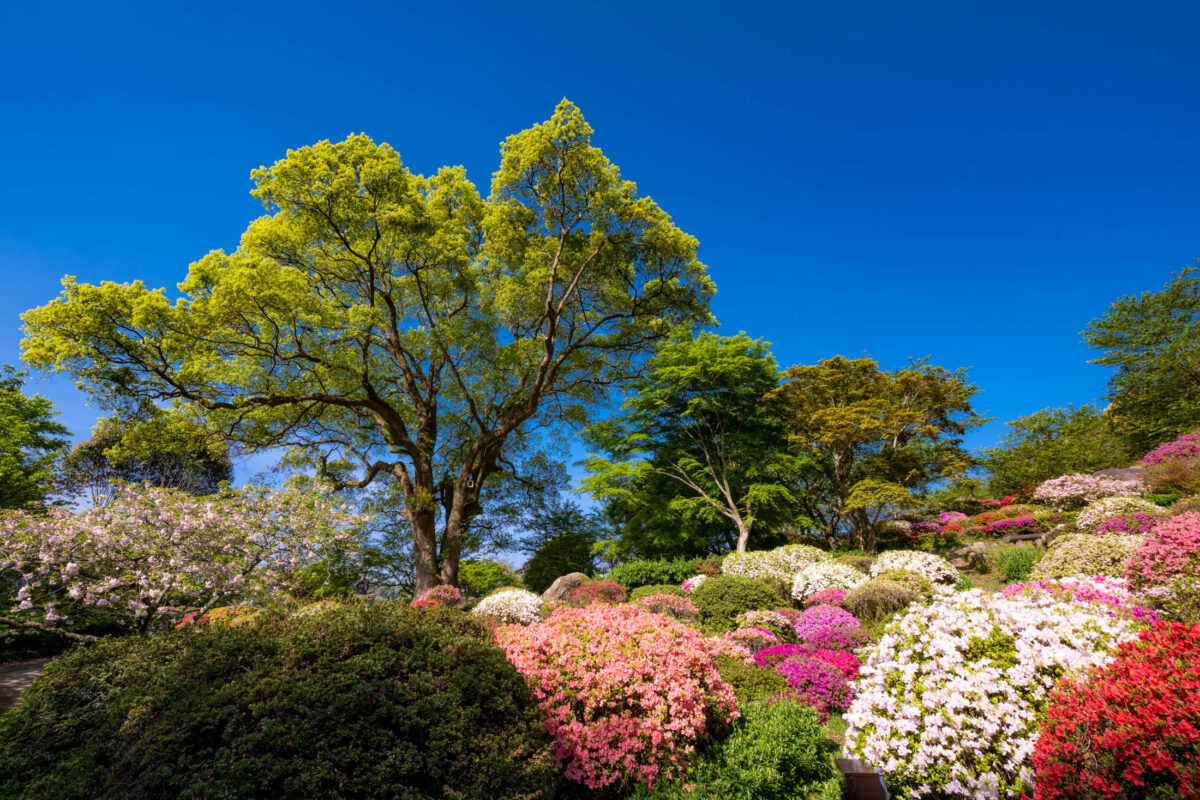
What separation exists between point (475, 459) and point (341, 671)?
40.4 feet

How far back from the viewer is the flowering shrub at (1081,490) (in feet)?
48.1

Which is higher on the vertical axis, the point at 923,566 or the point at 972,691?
the point at 923,566

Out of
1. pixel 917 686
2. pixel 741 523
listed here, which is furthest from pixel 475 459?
pixel 917 686

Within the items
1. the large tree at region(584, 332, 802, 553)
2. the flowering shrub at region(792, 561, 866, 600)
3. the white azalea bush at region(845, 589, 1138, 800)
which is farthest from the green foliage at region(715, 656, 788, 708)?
the large tree at region(584, 332, 802, 553)

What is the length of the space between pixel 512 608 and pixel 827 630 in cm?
664

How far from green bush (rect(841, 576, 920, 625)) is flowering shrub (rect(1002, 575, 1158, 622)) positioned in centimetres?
396

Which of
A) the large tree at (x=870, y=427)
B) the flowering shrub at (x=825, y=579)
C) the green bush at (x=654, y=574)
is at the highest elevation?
Answer: the large tree at (x=870, y=427)

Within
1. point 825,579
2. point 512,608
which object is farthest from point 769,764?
point 825,579

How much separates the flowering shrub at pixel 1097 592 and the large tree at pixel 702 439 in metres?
11.7

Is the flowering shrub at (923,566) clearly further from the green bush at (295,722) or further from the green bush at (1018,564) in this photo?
the green bush at (295,722)

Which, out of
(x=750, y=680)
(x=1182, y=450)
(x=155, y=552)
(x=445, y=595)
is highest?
(x=1182, y=450)

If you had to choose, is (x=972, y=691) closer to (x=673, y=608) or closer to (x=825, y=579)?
(x=673, y=608)

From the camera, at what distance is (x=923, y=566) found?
10711mm

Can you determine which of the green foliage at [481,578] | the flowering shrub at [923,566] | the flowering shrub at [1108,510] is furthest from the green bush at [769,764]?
the green foliage at [481,578]
